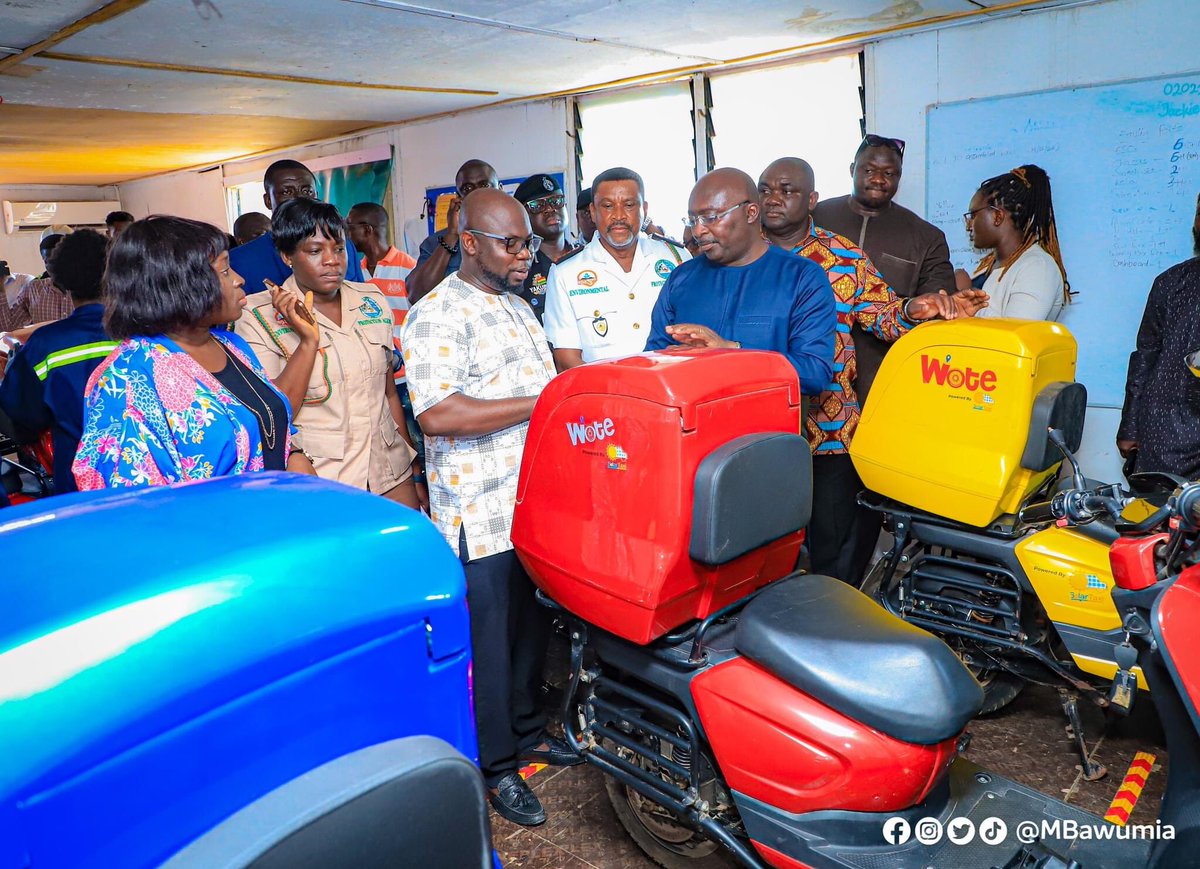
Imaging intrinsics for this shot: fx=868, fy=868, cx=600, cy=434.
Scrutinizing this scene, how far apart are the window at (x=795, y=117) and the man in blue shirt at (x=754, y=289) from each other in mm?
3173

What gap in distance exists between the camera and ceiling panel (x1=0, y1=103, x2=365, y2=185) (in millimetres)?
6980

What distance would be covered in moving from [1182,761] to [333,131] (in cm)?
821

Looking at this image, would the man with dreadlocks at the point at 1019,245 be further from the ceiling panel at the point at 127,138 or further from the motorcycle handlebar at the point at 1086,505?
the ceiling panel at the point at 127,138

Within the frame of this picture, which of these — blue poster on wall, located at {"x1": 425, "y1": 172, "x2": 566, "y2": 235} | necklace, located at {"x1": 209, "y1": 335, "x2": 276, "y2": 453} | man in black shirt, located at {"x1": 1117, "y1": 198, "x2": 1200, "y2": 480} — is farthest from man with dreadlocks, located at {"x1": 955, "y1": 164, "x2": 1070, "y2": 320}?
blue poster on wall, located at {"x1": 425, "y1": 172, "x2": 566, "y2": 235}

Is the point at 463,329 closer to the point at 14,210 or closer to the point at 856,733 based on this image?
the point at 856,733

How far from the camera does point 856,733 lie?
1.61 metres

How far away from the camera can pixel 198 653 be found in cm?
75

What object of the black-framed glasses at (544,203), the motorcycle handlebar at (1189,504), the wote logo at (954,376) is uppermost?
the black-framed glasses at (544,203)

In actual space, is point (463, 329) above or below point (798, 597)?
above

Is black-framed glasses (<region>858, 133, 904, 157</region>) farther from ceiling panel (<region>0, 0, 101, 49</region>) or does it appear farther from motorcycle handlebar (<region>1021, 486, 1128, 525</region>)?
ceiling panel (<region>0, 0, 101, 49</region>)

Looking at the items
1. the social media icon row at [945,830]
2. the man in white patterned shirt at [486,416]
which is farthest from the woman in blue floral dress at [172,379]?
the social media icon row at [945,830]

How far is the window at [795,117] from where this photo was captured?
17.5ft

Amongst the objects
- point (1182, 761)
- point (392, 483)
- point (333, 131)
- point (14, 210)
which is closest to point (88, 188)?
point (14, 210)

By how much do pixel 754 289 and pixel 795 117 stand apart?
3514 mm
